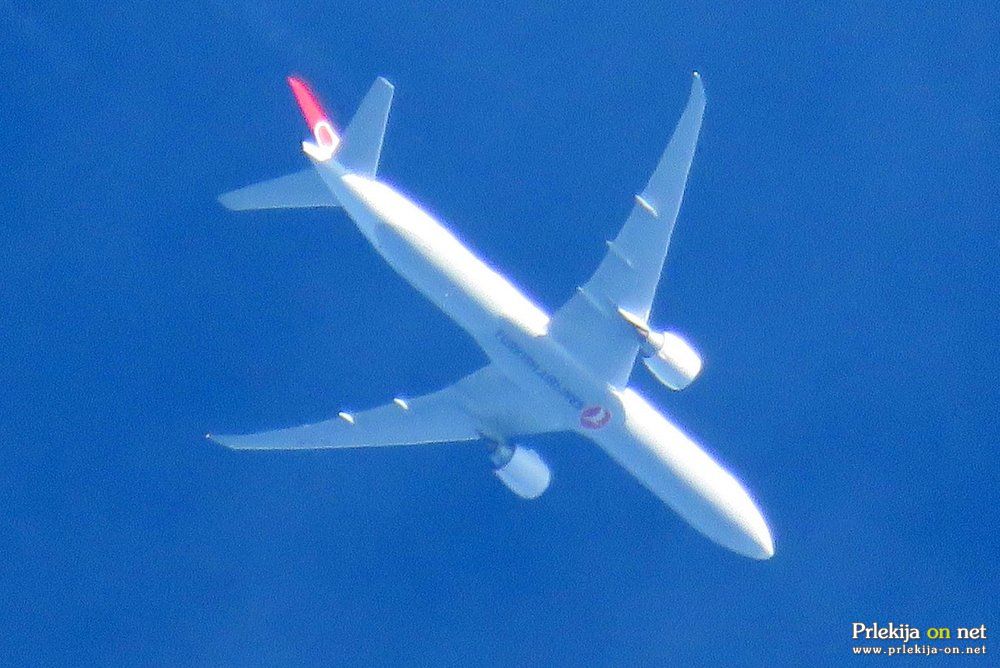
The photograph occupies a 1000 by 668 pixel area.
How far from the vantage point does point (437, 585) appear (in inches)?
1994

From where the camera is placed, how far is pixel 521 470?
4766cm

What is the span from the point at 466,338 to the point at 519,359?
18.7 feet

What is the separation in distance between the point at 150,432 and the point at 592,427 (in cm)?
1914

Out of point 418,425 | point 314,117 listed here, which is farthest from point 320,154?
point 418,425

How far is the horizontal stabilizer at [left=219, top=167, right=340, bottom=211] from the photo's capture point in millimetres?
47781

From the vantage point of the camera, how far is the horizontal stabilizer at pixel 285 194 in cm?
4778

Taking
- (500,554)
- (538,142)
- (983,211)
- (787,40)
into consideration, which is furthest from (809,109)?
(500,554)

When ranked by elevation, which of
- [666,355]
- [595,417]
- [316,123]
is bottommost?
[595,417]

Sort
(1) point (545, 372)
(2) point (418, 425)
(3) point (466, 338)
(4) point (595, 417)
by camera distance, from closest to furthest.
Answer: (1) point (545, 372), (4) point (595, 417), (2) point (418, 425), (3) point (466, 338)

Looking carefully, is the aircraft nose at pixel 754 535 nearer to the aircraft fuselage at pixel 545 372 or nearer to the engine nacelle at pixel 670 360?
the aircraft fuselage at pixel 545 372

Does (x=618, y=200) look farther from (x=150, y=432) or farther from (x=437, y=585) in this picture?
(x=150, y=432)

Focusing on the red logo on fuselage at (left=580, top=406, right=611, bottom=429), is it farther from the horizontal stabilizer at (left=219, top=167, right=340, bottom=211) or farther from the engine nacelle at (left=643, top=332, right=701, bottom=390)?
the horizontal stabilizer at (left=219, top=167, right=340, bottom=211)

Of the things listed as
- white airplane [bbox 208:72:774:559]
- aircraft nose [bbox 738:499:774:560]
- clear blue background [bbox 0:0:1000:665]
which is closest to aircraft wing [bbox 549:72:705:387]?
white airplane [bbox 208:72:774:559]

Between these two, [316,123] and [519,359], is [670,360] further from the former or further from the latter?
[316,123]
